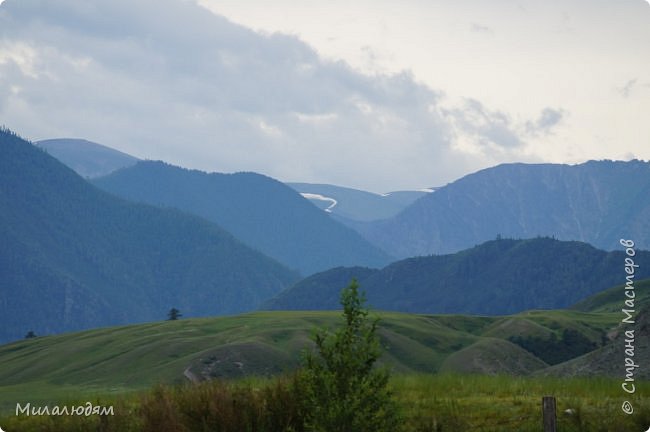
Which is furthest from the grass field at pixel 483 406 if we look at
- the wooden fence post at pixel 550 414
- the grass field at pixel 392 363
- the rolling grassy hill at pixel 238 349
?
the rolling grassy hill at pixel 238 349

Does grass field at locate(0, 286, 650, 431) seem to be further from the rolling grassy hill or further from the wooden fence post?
the wooden fence post

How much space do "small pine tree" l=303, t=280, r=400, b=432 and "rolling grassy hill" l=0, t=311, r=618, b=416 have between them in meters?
77.0

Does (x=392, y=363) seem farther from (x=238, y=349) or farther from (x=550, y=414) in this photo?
(x=238, y=349)

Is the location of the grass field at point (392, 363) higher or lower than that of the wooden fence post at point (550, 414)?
higher

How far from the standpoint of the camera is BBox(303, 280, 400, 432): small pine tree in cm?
2330

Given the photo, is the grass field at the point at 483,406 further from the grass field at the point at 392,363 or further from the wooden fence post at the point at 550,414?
the wooden fence post at the point at 550,414

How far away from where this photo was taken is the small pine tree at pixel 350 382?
2330 centimetres

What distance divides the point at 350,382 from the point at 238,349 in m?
106

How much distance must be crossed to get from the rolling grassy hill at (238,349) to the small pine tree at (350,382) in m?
77.0

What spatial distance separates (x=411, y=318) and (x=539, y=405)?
486 ft

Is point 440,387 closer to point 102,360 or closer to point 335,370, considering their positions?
point 335,370

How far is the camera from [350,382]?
23.6 meters

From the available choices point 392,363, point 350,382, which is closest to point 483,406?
point 350,382

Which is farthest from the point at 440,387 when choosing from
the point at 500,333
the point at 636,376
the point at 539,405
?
the point at 500,333
